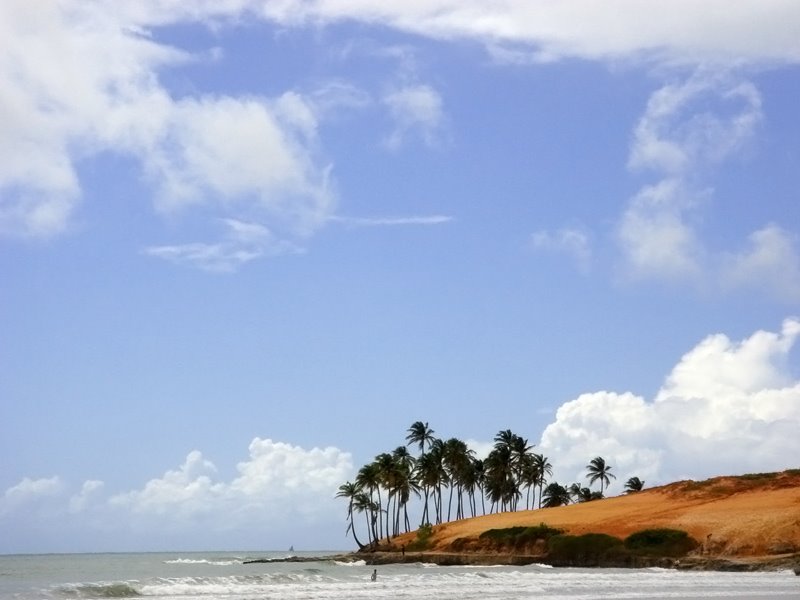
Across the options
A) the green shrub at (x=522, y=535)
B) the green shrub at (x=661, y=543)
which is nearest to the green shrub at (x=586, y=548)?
the green shrub at (x=661, y=543)

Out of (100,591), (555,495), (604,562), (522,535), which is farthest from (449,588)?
(555,495)

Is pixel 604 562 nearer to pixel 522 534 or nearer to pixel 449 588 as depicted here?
pixel 522 534

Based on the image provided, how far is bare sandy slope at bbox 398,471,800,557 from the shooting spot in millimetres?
62219

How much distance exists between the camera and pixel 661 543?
2598 inches

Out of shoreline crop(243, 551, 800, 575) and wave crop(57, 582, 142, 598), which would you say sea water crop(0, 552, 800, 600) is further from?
shoreline crop(243, 551, 800, 575)

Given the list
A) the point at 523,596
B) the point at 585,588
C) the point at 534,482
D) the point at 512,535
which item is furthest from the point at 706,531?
the point at 534,482

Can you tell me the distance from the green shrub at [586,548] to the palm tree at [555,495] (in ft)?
266

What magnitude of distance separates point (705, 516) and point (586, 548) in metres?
10.9

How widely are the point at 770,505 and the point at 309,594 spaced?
47529 millimetres

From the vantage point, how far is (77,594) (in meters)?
39.0

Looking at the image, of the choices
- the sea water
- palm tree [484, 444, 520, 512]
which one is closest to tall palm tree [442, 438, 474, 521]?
palm tree [484, 444, 520, 512]

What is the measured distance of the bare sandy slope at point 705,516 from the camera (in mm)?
62219

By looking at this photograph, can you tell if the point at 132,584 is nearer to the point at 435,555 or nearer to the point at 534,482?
the point at 435,555

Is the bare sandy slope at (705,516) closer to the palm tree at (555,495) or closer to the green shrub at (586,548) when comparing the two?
the green shrub at (586,548)
